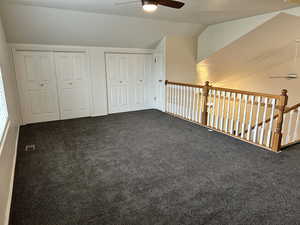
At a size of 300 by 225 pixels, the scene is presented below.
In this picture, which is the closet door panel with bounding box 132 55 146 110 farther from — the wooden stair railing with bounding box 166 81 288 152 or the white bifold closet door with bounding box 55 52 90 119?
the white bifold closet door with bounding box 55 52 90 119

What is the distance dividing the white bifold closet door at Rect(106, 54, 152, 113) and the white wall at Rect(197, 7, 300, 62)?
1767 mm

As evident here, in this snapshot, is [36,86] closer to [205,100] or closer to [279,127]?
[205,100]

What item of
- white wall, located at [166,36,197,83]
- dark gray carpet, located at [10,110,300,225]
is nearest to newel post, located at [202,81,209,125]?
dark gray carpet, located at [10,110,300,225]

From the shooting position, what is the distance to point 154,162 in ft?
9.68

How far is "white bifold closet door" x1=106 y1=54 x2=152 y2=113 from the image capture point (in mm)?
5957

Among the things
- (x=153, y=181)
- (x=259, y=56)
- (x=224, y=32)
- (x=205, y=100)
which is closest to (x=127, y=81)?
(x=205, y=100)

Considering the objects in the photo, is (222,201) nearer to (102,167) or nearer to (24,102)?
(102,167)

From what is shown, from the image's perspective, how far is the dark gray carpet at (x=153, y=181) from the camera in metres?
1.89

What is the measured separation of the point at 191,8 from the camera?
4008 mm

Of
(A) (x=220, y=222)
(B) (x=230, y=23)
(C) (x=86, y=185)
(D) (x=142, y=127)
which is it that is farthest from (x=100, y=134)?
(B) (x=230, y=23)

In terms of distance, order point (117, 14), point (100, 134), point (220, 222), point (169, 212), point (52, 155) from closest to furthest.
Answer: point (220, 222)
point (169, 212)
point (52, 155)
point (100, 134)
point (117, 14)

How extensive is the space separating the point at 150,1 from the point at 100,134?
9.02ft

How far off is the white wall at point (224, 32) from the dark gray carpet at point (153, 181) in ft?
8.79

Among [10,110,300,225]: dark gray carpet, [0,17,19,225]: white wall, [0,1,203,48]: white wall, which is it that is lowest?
[10,110,300,225]: dark gray carpet
